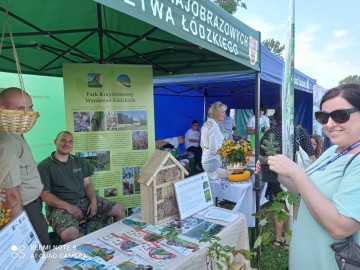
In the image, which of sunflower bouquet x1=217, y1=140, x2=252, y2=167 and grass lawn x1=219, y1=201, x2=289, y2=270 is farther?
sunflower bouquet x1=217, y1=140, x2=252, y2=167

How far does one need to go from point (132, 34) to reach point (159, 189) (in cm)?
167

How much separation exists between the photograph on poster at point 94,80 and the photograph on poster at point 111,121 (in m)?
0.32

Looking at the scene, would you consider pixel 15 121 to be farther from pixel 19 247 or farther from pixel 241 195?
pixel 241 195

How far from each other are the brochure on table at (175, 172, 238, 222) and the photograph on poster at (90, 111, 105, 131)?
126 centimetres

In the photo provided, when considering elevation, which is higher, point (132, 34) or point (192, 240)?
point (132, 34)

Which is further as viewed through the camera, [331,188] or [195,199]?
[195,199]

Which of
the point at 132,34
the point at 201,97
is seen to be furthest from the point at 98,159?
the point at 201,97

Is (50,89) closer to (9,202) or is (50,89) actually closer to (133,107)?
(133,107)

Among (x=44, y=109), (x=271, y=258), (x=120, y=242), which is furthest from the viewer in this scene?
(x=44, y=109)

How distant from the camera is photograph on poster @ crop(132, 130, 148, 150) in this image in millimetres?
2967

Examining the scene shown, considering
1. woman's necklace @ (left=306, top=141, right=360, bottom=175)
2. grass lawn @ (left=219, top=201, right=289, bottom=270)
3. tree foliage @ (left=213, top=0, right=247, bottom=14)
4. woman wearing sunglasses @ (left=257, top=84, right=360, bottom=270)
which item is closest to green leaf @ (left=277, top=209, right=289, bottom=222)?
woman wearing sunglasses @ (left=257, top=84, right=360, bottom=270)

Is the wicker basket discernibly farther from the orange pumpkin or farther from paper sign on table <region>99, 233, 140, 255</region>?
the orange pumpkin

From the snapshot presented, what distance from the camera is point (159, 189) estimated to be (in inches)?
73.8

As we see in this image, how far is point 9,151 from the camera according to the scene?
164cm
